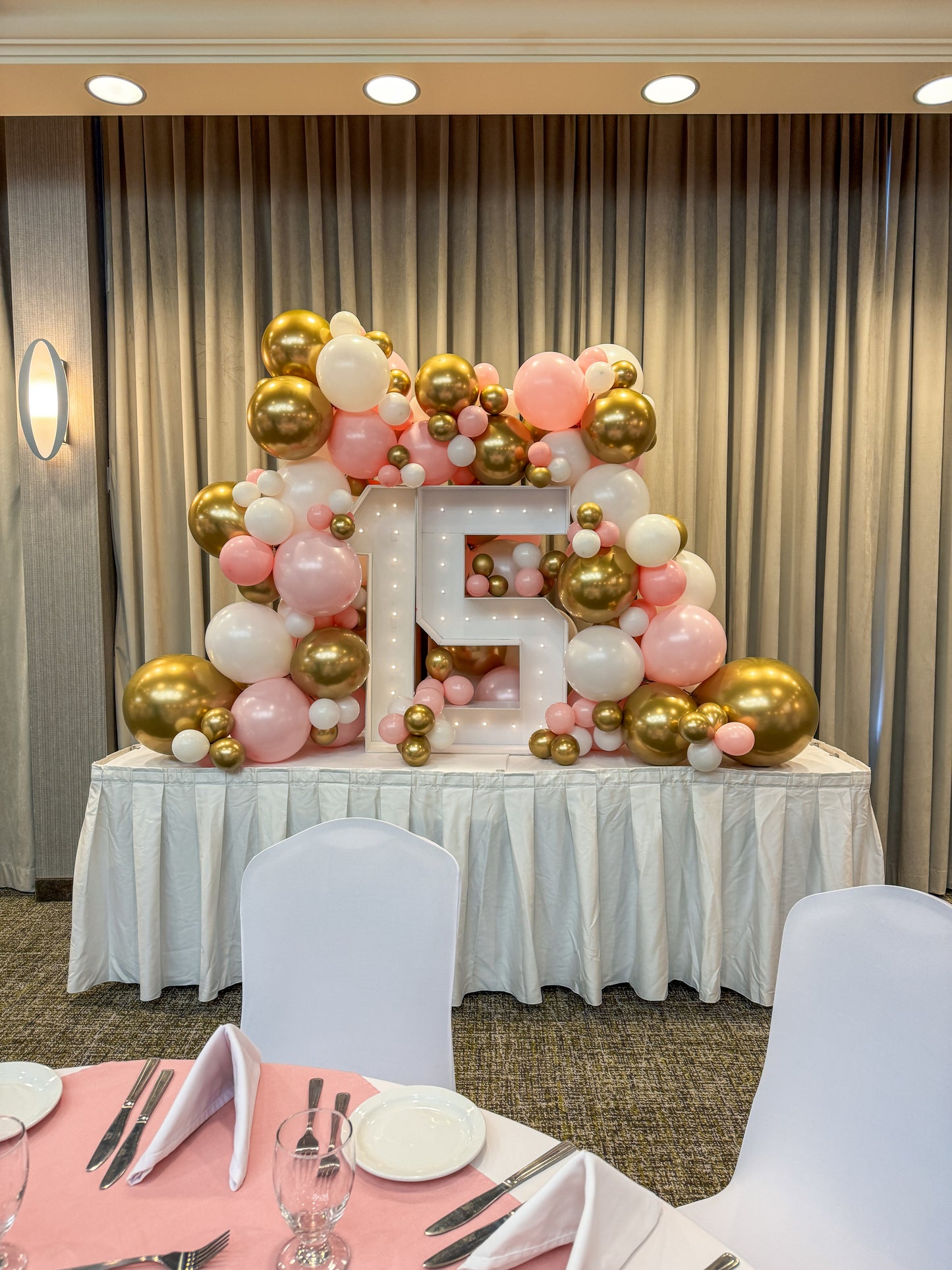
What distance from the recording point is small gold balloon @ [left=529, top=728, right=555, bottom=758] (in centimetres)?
260

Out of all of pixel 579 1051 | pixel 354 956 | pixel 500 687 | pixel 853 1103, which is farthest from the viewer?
pixel 500 687

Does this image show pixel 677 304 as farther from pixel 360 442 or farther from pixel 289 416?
pixel 289 416

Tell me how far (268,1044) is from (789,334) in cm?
296

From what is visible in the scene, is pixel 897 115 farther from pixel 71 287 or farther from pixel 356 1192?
pixel 356 1192

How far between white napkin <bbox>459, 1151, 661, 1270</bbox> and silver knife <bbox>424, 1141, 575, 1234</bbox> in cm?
7

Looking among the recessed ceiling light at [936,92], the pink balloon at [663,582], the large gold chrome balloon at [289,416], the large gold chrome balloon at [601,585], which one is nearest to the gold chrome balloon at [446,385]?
the large gold chrome balloon at [289,416]

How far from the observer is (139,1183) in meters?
0.96

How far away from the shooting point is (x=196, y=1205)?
93 cm

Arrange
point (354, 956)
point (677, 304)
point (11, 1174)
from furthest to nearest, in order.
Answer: point (677, 304) → point (354, 956) → point (11, 1174)

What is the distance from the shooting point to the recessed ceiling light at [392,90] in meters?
2.61

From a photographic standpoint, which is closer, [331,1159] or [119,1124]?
[331,1159]

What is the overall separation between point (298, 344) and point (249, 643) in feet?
2.85

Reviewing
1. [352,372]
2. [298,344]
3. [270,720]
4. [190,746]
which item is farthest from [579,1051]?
[298,344]

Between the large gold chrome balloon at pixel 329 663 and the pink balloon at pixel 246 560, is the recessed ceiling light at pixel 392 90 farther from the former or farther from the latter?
the large gold chrome balloon at pixel 329 663
